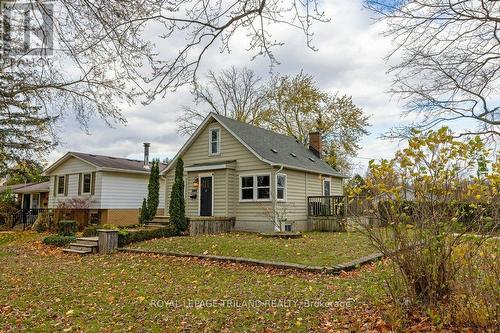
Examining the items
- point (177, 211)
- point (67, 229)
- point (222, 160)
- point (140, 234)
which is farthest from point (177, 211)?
point (67, 229)

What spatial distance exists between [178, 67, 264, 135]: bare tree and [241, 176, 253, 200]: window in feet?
54.3

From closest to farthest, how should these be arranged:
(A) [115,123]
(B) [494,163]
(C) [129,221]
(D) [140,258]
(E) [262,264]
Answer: (B) [494,163], (A) [115,123], (E) [262,264], (D) [140,258], (C) [129,221]

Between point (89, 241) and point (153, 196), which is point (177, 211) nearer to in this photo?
Answer: point (153, 196)

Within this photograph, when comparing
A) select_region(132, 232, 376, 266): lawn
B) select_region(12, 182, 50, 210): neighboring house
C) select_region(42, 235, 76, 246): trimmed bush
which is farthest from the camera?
select_region(12, 182, 50, 210): neighboring house

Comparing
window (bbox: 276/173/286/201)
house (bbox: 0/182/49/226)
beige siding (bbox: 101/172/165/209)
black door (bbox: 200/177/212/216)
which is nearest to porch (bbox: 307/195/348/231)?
window (bbox: 276/173/286/201)

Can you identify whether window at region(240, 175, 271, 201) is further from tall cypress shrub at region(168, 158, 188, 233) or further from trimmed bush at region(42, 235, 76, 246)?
trimmed bush at region(42, 235, 76, 246)

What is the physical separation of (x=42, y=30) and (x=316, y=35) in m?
4.02

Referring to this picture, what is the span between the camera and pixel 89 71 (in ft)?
20.4

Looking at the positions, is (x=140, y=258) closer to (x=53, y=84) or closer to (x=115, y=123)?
(x=115, y=123)

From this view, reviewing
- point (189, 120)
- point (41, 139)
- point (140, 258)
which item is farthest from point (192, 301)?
point (189, 120)

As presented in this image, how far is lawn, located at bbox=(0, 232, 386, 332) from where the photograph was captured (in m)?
5.07

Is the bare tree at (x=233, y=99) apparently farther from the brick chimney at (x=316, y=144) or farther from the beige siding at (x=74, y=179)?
the beige siding at (x=74, y=179)

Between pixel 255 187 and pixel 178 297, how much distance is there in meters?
10.8

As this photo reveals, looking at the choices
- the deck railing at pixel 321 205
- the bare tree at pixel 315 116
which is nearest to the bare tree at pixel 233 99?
the bare tree at pixel 315 116
